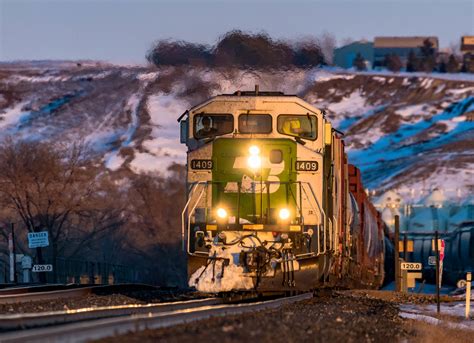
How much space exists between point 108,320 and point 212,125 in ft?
Result: 32.7

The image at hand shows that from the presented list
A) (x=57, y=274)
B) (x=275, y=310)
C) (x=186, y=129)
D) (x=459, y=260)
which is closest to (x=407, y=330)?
(x=275, y=310)

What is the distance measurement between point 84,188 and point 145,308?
53.2 meters

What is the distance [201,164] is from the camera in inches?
1000

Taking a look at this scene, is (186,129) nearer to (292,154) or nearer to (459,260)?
(292,154)

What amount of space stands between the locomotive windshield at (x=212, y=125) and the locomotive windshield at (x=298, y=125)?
101cm

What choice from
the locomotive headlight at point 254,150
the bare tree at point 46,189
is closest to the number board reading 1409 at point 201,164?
the locomotive headlight at point 254,150

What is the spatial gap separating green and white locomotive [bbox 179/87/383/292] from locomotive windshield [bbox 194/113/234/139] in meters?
0.02

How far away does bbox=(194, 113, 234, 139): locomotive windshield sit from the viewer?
25.5 meters

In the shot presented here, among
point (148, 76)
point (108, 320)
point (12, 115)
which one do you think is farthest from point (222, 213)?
point (12, 115)

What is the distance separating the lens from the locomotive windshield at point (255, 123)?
25500mm

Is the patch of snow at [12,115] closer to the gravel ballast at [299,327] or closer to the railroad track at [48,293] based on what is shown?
the railroad track at [48,293]

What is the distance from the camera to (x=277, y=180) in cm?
2508

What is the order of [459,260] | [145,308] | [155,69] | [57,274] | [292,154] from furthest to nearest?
[459,260]
[57,274]
[155,69]
[292,154]
[145,308]

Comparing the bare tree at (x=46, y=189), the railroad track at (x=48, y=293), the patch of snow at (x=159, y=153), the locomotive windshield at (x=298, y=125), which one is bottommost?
the railroad track at (x=48, y=293)
